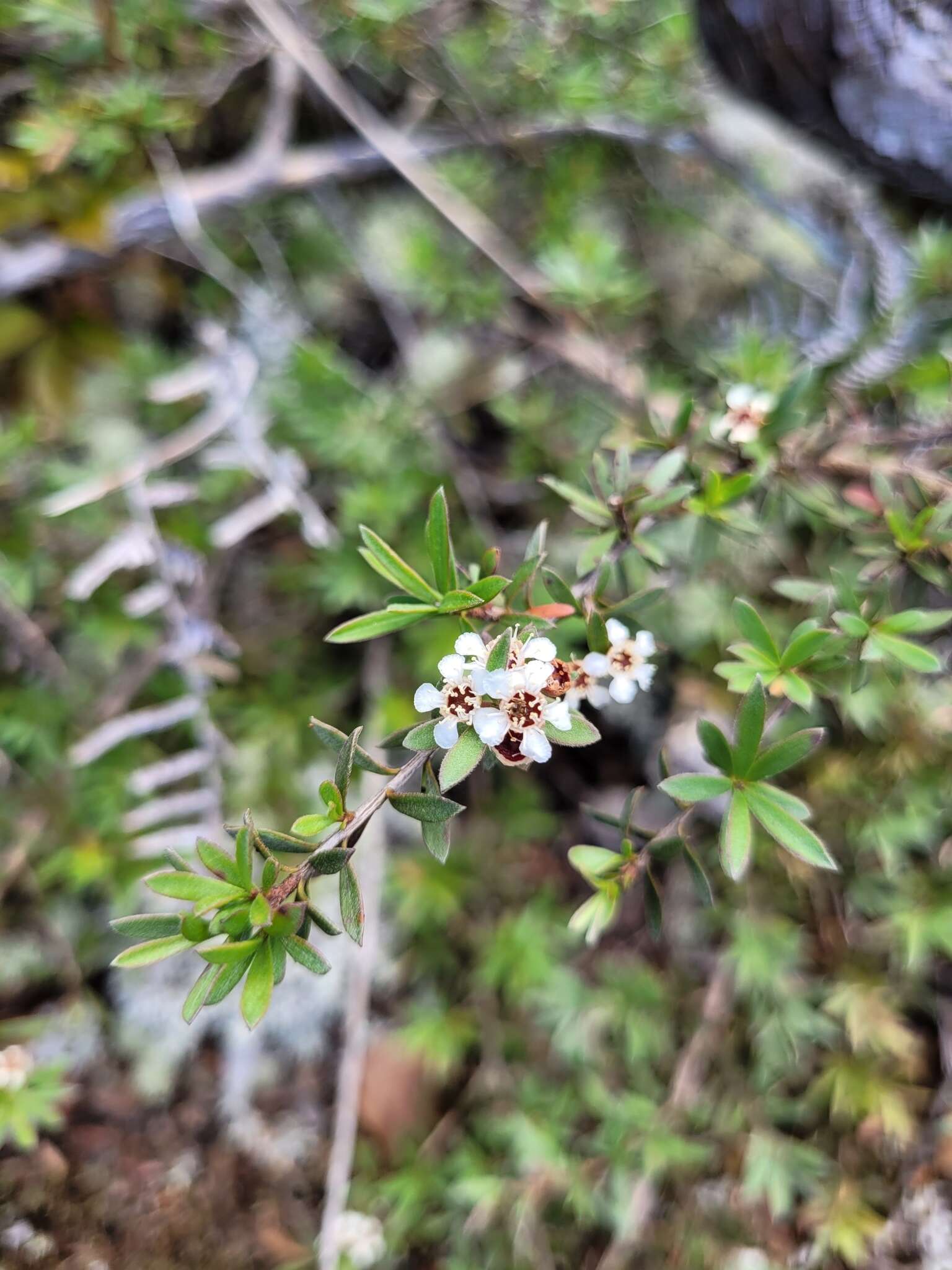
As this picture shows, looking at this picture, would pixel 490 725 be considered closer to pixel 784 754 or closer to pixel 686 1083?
pixel 784 754

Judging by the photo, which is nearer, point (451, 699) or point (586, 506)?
point (451, 699)

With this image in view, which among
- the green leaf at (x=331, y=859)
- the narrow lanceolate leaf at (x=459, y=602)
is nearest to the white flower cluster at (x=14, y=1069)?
the green leaf at (x=331, y=859)

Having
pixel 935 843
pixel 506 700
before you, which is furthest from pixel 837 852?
pixel 506 700

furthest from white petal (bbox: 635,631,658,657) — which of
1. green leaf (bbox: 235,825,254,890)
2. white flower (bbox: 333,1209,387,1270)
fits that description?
white flower (bbox: 333,1209,387,1270)

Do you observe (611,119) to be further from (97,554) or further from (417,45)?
(97,554)

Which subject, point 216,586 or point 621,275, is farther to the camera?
point 216,586

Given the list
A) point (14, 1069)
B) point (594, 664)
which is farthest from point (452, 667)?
point (14, 1069)
